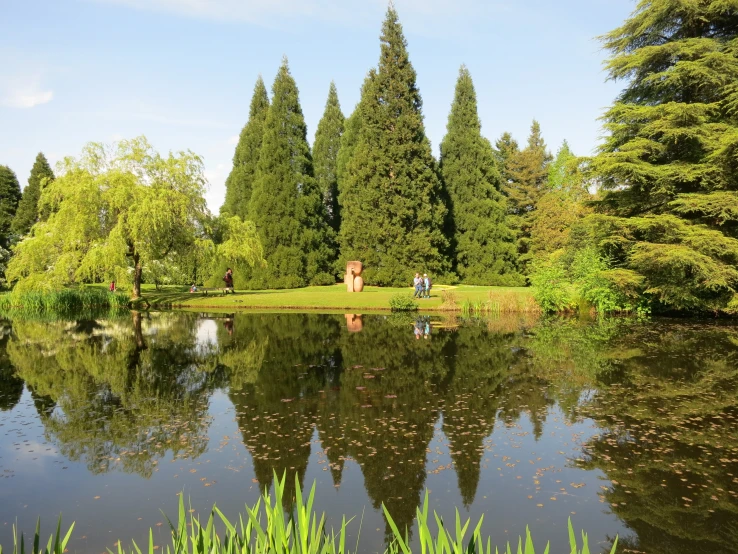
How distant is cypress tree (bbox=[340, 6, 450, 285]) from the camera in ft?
124

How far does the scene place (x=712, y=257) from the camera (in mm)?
20578

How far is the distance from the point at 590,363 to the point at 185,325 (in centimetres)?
1541

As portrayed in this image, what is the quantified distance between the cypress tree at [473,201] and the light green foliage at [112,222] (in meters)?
20.1

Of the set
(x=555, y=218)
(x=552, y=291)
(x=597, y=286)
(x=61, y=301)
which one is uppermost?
(x=555, y=218)

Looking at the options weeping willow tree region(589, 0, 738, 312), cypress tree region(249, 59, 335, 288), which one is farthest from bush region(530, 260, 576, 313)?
cypress tree region(249, 59, 335, 288)

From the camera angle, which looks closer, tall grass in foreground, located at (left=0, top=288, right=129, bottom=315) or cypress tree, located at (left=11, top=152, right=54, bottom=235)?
tall grass in foreground, located at (left=0, top=288, right=129, bottom=315)

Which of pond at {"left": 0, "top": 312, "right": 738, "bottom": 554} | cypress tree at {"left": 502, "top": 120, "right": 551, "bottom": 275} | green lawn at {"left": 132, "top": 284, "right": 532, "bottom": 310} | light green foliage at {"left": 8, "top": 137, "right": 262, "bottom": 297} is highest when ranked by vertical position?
cypress tree at {"left": 502, "top": 120, "right": 551, "bottom": 275}

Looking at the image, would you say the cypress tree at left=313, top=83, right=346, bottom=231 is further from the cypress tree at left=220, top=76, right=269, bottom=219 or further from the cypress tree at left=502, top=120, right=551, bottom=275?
the cypress tree at left=502, top=120, right=551, bottom=275

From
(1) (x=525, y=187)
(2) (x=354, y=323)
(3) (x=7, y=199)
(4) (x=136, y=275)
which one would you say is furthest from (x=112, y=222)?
(1) (x=525, y=187)

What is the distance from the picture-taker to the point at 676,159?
2250cm

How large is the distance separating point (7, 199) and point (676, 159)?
53359 mm

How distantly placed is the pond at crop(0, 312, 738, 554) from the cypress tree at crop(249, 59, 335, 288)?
2255cm

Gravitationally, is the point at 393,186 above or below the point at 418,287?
above

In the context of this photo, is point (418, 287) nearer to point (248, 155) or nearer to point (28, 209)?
point (248, 155)
